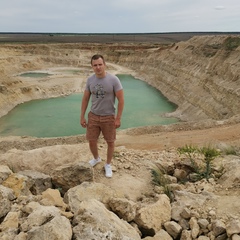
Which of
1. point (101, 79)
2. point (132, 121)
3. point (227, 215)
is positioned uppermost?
point (101, 79)

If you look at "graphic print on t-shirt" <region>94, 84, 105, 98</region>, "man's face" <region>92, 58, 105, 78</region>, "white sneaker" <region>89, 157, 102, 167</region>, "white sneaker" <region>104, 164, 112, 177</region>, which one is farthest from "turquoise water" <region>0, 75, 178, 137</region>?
"man's face" <region>92, 58, 105, 78</region>

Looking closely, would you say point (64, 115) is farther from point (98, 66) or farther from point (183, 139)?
point (98, 66)

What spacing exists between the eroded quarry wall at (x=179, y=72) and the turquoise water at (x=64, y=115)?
1.27 metres

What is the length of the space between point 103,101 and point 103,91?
0.19 meters

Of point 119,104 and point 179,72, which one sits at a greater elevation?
point 119,104

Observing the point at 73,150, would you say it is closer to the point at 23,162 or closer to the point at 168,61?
the point at 23,162

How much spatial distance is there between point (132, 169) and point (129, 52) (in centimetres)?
4893

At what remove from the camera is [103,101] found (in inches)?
200

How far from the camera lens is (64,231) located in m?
2.95

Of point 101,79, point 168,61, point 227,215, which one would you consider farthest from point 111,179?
point 168,61

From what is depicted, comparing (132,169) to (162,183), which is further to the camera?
(132,169)

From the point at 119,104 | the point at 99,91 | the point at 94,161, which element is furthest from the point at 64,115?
the point at 99,91

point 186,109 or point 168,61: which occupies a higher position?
point 168,61

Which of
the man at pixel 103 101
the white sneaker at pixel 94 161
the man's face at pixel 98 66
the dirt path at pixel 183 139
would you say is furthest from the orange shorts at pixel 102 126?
the dirt path at pixel 183 139
